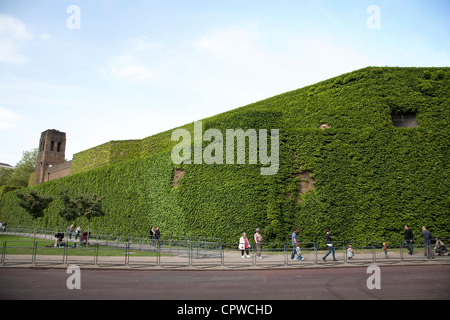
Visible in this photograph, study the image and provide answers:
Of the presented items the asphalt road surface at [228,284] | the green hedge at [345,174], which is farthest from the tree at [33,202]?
the asphalt road surface at [228,284]

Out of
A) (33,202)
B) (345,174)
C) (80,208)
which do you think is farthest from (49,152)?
(345,174)

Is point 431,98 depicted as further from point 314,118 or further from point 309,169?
point 309,169

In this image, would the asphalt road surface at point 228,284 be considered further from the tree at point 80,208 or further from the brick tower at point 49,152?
the brick tower at point 49,152

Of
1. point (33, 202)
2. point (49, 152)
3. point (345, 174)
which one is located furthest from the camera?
point (49, 152)

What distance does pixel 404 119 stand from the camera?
21.7 meters

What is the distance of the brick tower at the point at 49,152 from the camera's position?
6444 centimetres

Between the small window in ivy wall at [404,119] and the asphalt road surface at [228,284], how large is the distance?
1135 cm

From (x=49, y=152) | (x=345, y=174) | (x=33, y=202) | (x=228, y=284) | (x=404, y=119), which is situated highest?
(x=49, y=152)

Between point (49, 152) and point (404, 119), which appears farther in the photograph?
point (49, 152)

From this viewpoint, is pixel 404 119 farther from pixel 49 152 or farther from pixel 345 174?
pixel 49 152

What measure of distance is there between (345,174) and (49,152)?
64704 mm
